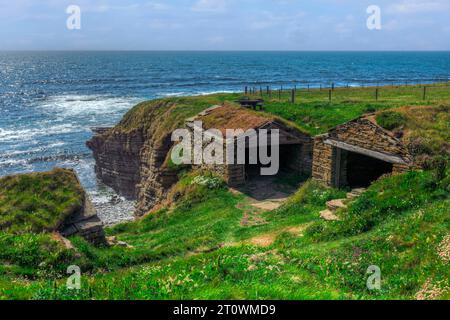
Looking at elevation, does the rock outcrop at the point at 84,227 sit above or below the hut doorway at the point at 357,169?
below

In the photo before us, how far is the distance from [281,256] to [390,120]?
9.93 metres

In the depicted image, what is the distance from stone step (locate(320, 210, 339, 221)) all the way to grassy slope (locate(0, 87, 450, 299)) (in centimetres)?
32

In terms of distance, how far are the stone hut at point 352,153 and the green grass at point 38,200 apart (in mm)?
11910

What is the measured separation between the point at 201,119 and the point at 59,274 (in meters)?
19.2

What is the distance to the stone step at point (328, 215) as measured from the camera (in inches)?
649

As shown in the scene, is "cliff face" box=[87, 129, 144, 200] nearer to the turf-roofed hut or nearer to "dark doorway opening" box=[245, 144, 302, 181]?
the turf-roofed hut

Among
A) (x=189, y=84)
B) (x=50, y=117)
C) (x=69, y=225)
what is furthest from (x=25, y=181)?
(x=189, y=84)

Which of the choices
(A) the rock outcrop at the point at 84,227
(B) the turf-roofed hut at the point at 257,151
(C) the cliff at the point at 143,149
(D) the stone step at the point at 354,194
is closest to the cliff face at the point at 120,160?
(C) the cliff at the point at 143,149

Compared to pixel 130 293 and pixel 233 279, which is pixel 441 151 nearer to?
pixel 233 279

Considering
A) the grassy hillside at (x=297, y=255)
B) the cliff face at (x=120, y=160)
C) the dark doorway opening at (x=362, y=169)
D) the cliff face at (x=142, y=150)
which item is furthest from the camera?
the cliff face at (x=120, y=160)

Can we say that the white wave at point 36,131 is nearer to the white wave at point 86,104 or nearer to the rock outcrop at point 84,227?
the white wave at point 86,104

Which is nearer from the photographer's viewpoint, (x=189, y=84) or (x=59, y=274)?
(x=59, y=274)

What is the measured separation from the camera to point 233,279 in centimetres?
984

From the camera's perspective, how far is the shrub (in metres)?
19.1
